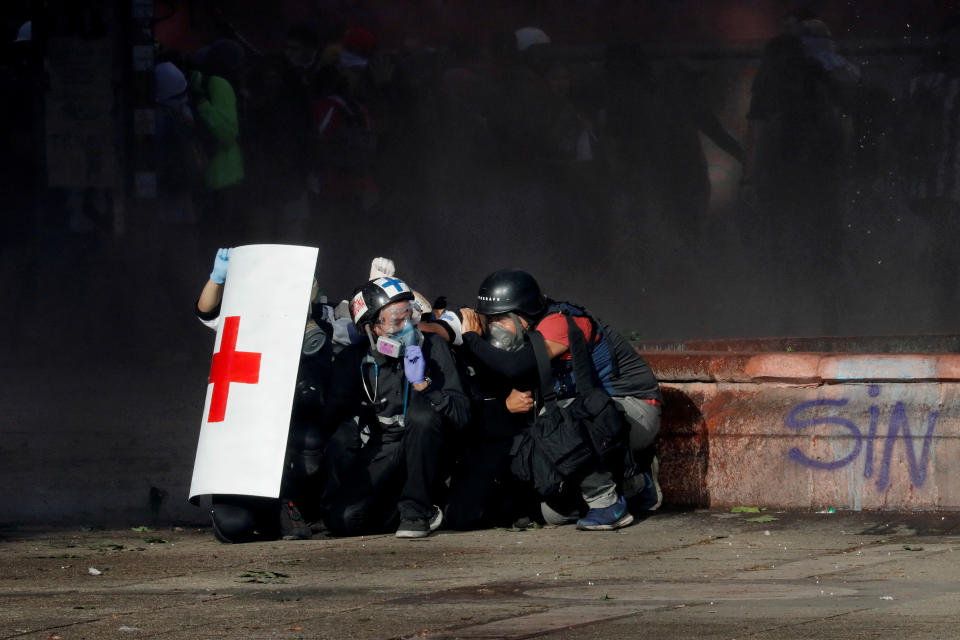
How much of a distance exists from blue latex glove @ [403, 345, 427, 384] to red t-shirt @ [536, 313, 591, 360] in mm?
531

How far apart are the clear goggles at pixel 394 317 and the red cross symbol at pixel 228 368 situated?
53cm

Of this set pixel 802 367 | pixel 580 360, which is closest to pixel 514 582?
pixel 580 360

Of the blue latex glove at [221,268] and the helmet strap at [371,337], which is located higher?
the blue latex glove at [221,268]

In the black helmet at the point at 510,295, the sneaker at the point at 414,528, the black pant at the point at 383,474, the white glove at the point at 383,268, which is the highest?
the white glove at the point at 383,268

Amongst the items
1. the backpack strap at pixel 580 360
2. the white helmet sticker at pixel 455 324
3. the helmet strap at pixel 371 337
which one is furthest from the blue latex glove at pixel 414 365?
the backpack strap at pixel 580 360

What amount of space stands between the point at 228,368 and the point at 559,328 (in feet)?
4.43

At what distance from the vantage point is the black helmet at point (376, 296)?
6.87 metres

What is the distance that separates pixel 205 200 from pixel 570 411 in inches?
304

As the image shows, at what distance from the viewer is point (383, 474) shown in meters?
6.89

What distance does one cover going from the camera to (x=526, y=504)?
280 inches

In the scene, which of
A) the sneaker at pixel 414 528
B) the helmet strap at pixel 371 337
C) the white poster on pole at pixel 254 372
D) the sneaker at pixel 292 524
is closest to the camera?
the white poster on pole at pixel 254 372

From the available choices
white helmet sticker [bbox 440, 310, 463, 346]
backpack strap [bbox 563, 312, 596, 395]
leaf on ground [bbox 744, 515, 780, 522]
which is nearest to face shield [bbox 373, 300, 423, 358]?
white helmet sticker [bbox 440, 310, 463, 346]

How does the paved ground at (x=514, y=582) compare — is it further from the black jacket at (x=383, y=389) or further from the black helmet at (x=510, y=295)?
the black helmet at (x=510, y=295)

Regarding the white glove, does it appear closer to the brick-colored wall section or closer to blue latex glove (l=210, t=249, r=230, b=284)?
blue latex glove (l=210, t=249, r=230, b=284)
